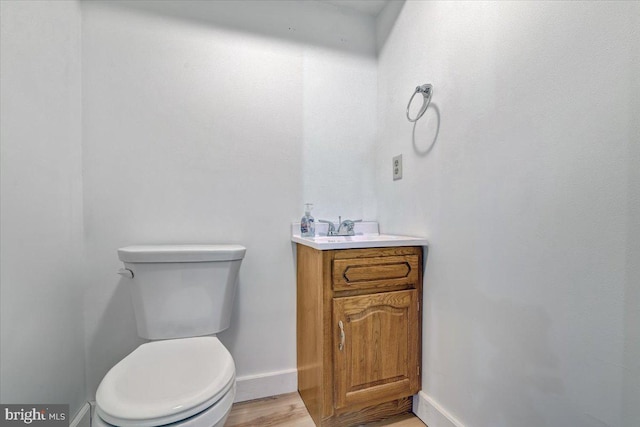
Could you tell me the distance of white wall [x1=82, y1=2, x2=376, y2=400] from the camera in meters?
1.27

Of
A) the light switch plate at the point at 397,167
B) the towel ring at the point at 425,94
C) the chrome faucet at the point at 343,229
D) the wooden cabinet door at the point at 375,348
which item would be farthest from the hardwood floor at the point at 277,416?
the towel ring at the point at 425,94

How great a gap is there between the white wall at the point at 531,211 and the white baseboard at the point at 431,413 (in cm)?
3

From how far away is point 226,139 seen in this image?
1.42 meters

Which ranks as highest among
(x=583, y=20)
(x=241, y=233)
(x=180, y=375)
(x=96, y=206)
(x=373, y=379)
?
(x=583, y=20)

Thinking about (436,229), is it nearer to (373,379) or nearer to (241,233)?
(373,379)

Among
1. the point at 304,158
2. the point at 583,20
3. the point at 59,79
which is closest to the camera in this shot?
the point at 583,20

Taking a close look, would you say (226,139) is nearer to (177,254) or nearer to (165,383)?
(177,254)

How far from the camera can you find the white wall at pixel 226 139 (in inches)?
50.1

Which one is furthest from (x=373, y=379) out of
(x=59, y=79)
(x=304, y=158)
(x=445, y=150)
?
(x=59, y=79)

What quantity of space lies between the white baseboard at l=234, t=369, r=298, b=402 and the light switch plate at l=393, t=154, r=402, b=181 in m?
1.24

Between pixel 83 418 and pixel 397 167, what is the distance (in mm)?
1914

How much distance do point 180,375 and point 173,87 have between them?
1.30 meters

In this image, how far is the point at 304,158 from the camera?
61.1 inches

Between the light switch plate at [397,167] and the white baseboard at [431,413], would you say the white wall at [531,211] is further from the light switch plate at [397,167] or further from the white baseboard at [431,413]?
the light switch plate at [397,167]
